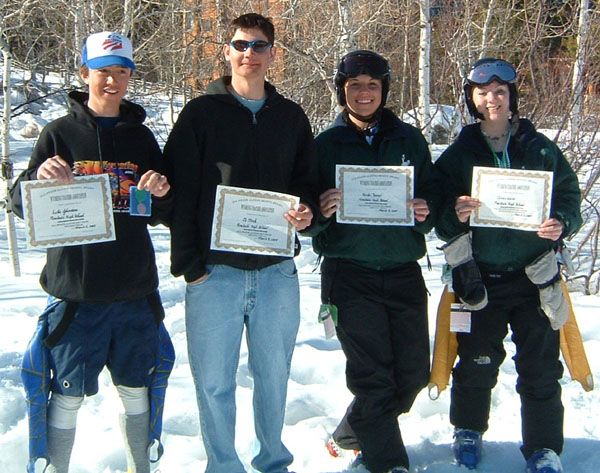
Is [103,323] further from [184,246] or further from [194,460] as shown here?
[194,460]

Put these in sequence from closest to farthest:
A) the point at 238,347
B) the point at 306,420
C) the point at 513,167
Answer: the point at 238,347 → the point at 513,167 → the point at 306,420

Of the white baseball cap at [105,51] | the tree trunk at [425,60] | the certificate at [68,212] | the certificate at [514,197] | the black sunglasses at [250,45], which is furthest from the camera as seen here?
the tree trunk at [425,60]

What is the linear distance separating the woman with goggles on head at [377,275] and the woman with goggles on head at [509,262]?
7.6 inches

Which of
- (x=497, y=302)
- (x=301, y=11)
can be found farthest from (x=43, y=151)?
(x=301, y=11)

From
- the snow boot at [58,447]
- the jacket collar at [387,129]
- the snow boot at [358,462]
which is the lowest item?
the snow boot at [358,462]

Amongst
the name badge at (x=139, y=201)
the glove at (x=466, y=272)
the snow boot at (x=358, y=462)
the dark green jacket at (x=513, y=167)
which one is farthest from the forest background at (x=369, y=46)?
the name badge at (x=139, y=201)

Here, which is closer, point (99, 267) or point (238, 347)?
point (99, 267)

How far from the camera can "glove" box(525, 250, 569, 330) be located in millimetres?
3270

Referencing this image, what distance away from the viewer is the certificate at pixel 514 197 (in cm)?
323

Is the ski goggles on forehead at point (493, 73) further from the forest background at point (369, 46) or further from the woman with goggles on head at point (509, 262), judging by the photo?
the forest background at point (369, 46)

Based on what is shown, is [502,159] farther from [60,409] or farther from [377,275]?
[60,409]

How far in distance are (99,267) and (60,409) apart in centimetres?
66

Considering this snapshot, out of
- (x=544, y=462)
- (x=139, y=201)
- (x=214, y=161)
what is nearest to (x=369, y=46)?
(x=214, y=161)

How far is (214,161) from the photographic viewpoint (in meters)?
2.99
